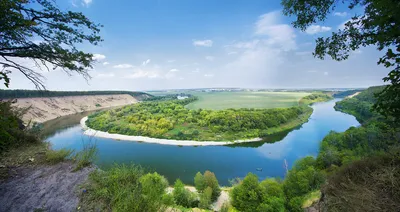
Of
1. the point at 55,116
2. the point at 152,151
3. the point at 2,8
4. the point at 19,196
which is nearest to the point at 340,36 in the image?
the point at 2,8

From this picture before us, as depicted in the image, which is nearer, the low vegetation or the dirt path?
the low vegetation

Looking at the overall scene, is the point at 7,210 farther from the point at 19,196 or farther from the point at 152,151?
the point at 152,151

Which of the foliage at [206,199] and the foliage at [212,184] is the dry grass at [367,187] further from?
the foliage at [212,184]

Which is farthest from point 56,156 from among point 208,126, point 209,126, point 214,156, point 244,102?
point 244,102

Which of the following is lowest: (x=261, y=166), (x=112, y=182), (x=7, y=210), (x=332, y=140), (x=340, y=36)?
(x=261, y=166)

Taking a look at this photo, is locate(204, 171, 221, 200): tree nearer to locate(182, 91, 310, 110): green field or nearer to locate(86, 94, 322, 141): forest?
locate(86, 94, 322, 141): forest

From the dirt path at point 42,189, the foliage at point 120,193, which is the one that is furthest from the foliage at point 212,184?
the dirt path at point 42,189

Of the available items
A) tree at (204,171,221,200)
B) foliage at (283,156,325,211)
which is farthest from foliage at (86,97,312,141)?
foliage at (283,156,325,211)
